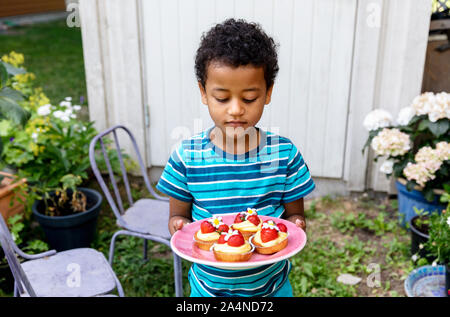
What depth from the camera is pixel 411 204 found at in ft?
11.1

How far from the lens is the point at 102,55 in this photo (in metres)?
4.00

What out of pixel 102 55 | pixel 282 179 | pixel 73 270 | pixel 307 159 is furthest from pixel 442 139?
pixel 102 55

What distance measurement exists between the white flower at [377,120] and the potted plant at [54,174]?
1994 mm

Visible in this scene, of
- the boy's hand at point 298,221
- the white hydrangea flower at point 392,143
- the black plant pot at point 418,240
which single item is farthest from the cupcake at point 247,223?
the white hydrangea flower at point 392,143

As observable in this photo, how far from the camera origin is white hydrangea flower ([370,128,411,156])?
10.6ft

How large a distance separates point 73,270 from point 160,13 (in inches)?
91.4

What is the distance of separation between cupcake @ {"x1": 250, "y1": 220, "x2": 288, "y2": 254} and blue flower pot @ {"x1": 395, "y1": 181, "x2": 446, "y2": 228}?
2.19 meters

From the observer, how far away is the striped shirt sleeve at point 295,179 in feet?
4.76

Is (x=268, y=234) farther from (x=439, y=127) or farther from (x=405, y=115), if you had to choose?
(x=405, y=115)

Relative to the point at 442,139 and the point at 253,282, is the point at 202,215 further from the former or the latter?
the point at 442,139

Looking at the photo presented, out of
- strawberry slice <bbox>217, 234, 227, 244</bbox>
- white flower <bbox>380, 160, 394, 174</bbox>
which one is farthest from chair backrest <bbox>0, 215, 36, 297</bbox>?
white flower <bbox>380, 160, 394, 174</bbox>

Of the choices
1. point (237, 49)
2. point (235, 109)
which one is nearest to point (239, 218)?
point (235, 109)

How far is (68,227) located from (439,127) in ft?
8.27
